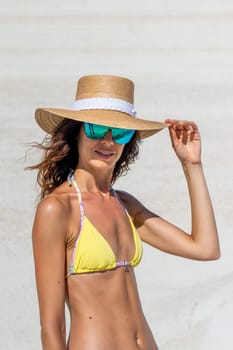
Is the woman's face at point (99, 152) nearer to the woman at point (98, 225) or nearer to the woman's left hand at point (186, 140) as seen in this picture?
the woman at point (98, 225)

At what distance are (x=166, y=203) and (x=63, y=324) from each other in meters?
3.18

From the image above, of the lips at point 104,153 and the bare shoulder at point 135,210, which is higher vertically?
the lips at point 104,153

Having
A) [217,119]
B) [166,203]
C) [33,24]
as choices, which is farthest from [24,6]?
[166,203]

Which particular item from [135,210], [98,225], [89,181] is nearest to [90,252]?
[98,225]

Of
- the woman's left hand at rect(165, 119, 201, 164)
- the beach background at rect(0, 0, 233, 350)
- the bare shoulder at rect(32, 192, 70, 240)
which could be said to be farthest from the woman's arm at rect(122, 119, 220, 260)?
the beach background at rect(0, 0, 233, 350)

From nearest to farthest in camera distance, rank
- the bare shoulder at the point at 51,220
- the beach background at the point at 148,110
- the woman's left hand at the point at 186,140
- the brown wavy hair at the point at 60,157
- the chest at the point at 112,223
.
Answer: the bare shoulder at the point at 51,220 → the chest at the point at 112,223 → the brown wavy hair at the point at 60,157 → the woman's left hand at the point at 186,140 → the beach background at the point at 148,110

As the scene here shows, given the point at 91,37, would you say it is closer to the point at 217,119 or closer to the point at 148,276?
the point at 217,119

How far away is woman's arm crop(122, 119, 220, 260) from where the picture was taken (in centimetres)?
241

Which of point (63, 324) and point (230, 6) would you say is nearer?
point (63, 324)

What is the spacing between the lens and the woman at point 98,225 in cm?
213

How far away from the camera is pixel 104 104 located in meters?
2.31

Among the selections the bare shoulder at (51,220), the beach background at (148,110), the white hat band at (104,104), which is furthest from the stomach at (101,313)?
the beach background at (148,110)

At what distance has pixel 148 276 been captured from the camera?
4.81 m

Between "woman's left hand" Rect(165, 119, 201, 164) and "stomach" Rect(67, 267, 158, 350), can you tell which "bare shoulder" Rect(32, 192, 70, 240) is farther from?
"woman's left hand" Rect(165, 119, 201, 164)
